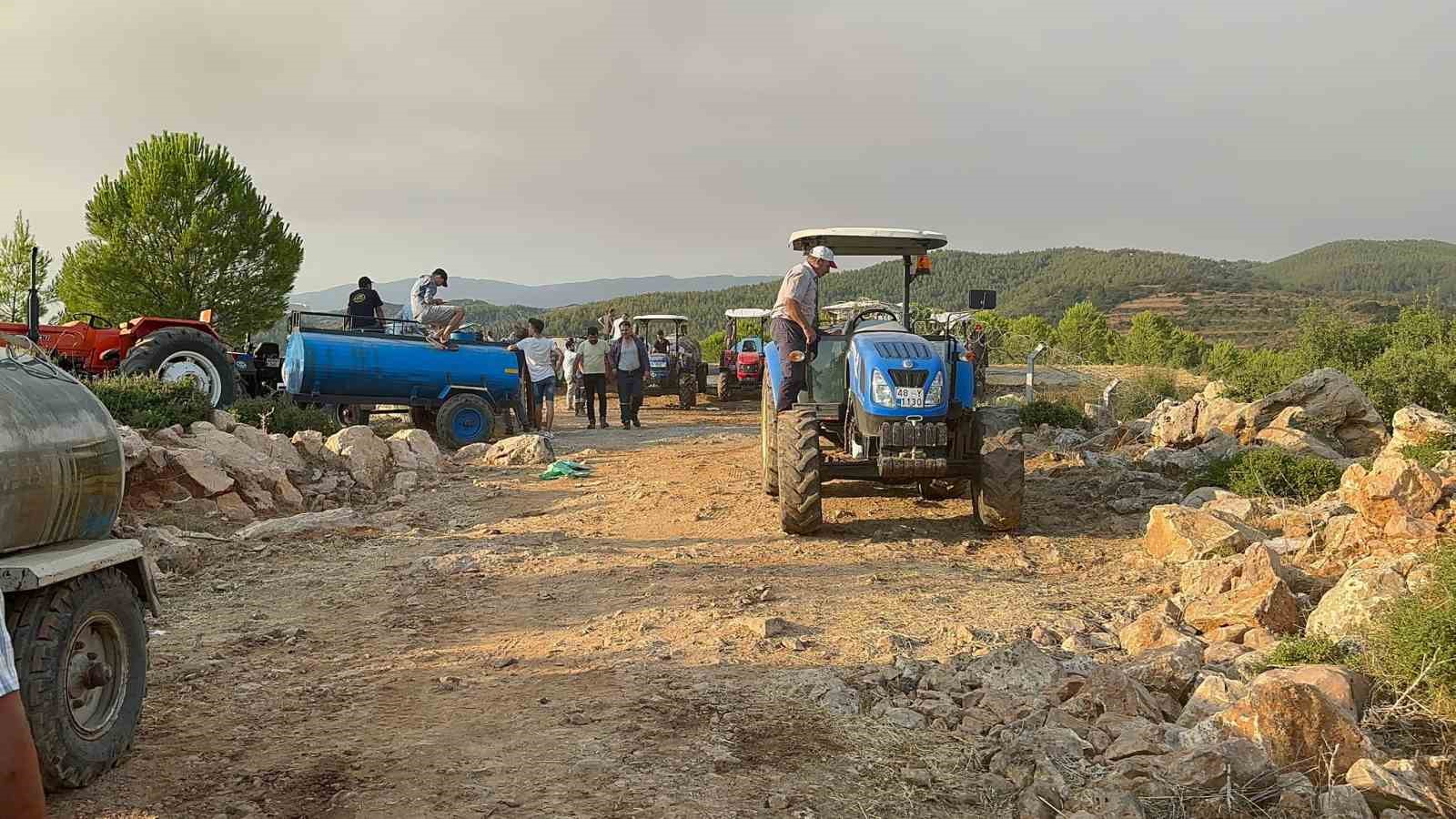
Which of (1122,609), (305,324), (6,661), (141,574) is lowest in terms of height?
(1122,609)

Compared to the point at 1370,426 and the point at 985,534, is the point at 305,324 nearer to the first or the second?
the point at 985,534

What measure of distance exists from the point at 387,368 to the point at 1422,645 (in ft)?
39.6

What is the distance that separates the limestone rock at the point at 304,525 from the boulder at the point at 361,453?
1.36 meters

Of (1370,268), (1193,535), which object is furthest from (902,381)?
(1370,268)

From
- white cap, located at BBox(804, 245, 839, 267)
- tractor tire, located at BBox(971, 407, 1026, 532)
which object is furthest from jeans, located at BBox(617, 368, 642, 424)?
tractor tire, located at BBox(971, 407, 1026, 532)

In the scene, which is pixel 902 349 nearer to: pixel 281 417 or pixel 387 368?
pixel 281 417

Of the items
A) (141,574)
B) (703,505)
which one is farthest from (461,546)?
(141,574)

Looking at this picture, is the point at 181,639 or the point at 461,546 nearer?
the point at 181,639

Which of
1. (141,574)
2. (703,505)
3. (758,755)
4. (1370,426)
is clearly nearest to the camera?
(758,755)

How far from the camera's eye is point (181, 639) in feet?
17.5

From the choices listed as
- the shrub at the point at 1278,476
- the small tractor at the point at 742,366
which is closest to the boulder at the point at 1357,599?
the shrub at the point at 1278,476

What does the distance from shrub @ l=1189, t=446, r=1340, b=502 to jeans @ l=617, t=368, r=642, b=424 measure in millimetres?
9514

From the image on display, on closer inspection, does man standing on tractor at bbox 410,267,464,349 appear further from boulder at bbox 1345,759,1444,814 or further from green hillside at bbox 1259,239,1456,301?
green hillside at bbox 1259,239,1456,301

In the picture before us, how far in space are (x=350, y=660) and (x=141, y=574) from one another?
1.23m
